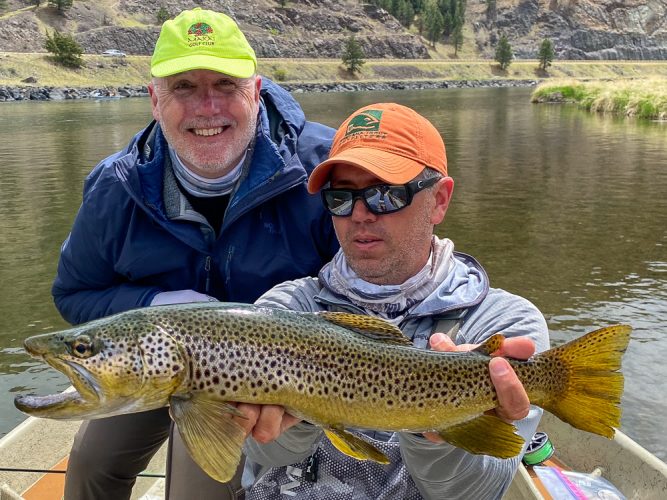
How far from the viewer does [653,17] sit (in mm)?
174750

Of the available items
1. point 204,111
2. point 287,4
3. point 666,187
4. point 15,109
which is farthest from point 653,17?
point 204,111

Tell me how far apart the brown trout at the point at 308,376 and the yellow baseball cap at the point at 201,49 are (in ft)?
6.05

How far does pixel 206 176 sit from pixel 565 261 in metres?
10.7

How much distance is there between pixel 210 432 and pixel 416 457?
37.1 inches

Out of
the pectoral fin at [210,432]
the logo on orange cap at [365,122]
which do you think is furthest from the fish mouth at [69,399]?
the logo on orange cap at [365,122]

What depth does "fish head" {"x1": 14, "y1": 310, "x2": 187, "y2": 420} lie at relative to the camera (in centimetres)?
267

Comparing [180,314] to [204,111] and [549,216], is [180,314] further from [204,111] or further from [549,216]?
[549,216]

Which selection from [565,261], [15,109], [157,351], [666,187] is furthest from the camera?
[15,109]

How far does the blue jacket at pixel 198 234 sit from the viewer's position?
14.1 ft

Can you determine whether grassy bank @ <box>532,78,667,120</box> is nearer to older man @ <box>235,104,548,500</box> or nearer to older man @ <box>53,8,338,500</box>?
older man @ <box>53,8,338,500</box>

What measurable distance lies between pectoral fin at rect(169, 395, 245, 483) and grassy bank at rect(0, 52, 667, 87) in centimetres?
8532

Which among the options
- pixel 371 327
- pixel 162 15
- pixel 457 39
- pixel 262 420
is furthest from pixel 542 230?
pixel 457 39

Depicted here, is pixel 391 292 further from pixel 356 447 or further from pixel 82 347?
pixel 82 347

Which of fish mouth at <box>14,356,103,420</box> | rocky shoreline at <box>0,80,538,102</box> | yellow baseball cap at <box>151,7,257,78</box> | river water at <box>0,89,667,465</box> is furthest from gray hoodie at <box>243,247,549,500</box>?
rocky shoreline at <box>0,80,538,102</box>
